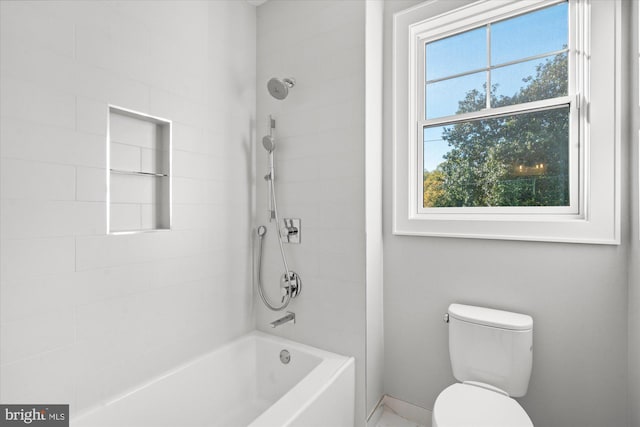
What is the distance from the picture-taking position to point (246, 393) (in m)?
1.90

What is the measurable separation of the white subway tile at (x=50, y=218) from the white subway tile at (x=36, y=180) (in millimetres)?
26

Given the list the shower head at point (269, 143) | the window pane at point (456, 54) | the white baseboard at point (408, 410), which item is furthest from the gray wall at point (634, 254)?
the shower head at point (269, 143)

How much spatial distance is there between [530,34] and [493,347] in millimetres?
1595

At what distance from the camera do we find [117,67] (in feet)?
4.59

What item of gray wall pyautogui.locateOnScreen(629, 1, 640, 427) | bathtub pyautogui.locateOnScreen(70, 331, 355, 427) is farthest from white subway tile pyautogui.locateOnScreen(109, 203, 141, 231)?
gray wall pyautogui.locateOnScreen(629, 1, 640, 427)

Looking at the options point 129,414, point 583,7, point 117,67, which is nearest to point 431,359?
point 129,414

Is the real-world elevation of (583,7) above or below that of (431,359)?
above

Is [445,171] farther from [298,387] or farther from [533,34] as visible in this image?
[298,387]

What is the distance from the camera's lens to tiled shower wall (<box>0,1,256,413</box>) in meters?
1.14

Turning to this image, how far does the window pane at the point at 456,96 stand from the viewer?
1759 millimetres

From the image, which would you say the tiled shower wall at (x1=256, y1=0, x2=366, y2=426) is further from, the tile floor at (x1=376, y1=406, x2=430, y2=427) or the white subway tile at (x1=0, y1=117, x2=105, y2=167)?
the white subway tile at (x1=0, y1=117, x2=105, y2=167)

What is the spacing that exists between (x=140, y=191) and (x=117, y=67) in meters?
0.56

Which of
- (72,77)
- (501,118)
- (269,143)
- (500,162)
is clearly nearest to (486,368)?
(500,162)

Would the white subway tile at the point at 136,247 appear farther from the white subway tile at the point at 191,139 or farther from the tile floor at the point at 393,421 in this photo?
the tile floor at the point at 393,421
